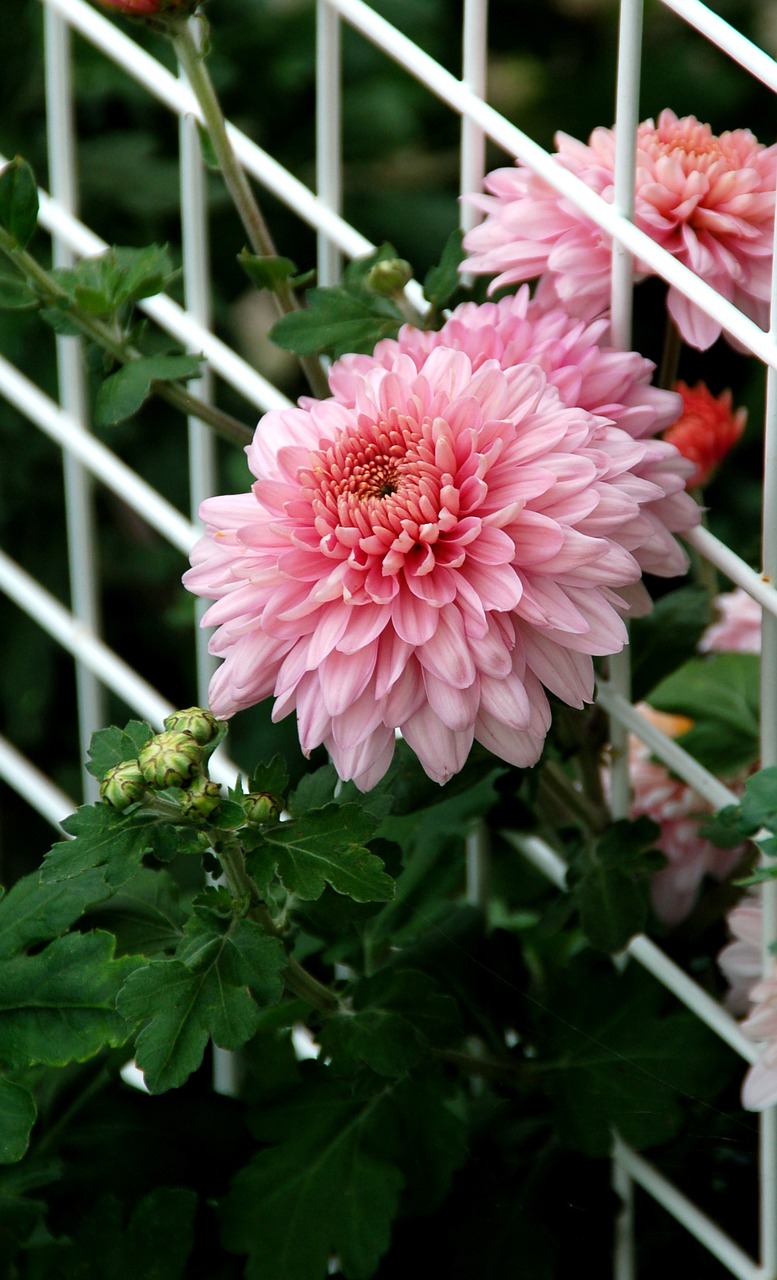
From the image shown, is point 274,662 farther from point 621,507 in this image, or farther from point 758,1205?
point 758,1205

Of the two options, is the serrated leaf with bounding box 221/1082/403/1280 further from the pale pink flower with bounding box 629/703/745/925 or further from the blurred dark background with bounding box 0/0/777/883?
the blurred dark background with bounding box 0/0/777/883

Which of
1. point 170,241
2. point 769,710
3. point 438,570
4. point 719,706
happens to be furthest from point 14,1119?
point 170,241

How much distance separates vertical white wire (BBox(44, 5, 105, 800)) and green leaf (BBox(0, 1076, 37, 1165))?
0.36 meters

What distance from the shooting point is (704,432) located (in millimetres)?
Result: 1124

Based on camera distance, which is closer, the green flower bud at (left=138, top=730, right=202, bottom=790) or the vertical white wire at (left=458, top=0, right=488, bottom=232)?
the green flower bud at (left=138, top=730, right=202, bottom=790)

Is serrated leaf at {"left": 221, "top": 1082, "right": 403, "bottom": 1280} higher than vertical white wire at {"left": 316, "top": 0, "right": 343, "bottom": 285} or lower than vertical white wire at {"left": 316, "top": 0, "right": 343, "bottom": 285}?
lower

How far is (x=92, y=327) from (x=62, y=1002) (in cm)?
44

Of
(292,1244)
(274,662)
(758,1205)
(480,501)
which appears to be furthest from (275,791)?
(758,1205)

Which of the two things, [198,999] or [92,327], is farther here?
[92,327]

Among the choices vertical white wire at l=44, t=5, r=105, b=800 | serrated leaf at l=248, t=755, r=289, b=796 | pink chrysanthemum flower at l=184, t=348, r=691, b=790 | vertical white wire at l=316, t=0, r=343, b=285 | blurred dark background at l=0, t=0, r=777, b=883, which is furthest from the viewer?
blurred dark background at l=0, t=0, r=777, b=883

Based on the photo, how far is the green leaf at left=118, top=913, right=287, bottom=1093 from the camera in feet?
2.56

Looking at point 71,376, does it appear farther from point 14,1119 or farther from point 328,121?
point 14,1119

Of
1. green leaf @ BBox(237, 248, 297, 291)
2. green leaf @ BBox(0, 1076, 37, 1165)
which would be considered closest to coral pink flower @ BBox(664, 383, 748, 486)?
green leaf @ BBox(237, 248, 297, 291)

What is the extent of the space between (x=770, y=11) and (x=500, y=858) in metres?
1.97
